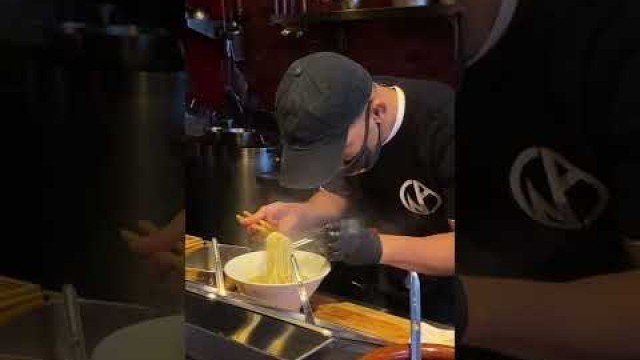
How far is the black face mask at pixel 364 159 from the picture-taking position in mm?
926

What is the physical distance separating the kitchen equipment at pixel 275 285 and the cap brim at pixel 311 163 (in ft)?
0.36

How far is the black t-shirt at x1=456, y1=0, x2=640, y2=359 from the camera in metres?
0.34

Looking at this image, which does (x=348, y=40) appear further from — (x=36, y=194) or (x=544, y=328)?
(x=544, y=328)

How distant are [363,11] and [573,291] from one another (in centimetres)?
106

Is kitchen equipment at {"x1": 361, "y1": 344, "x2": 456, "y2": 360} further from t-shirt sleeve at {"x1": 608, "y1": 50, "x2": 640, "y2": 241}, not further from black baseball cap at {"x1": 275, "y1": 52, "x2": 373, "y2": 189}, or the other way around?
black baseball cap at {"x1": 275, "y1": 52, "x2": 373, "y2": 189}

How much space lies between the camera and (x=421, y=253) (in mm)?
787

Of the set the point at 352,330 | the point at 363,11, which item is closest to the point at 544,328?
the point at 352,330

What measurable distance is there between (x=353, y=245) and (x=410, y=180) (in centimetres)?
14

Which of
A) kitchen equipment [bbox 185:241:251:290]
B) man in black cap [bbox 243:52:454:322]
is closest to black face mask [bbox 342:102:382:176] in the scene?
man in black cap [bbox 243:52:454:322]

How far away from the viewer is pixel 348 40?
125cm

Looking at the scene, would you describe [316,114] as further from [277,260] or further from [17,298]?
[17,298]

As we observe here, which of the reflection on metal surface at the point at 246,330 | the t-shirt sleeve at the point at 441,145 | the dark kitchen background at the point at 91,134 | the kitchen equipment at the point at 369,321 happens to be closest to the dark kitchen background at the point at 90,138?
the dark kitchen background at the point at 91,134

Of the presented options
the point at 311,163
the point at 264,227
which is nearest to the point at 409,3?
the point at 311,163

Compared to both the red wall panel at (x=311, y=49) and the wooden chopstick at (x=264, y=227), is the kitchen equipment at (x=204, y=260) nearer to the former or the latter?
the wooden chopstick at (x=264, y=227)
